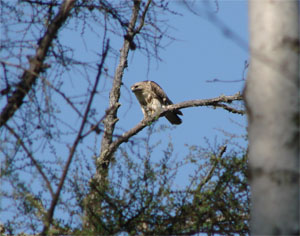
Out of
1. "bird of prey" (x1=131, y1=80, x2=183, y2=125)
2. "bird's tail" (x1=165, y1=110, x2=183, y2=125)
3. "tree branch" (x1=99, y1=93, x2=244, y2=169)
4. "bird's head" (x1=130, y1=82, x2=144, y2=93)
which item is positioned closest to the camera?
"tree branch" (x1=99, y1=93, x2=244, y2=169)

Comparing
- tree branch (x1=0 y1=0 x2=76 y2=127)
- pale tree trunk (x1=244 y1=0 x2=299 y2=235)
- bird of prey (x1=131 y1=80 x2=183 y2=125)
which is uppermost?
bird of prey (x1=131 y1=80 x2=183 y2=125)

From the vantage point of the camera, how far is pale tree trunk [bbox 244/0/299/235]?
180 cm

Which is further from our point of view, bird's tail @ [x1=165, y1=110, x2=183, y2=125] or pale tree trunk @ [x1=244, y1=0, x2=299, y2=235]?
bird's tail @ [x1=165, y1=110, x2=183, y2=125]

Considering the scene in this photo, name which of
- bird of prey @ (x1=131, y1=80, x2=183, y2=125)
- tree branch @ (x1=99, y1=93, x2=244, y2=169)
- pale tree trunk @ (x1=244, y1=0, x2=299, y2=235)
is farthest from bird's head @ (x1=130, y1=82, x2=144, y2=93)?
pale tree trunk @ (x1=244, y1=0, x2=299, y2=235)

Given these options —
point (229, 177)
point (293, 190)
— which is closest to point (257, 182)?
point (293, 190)

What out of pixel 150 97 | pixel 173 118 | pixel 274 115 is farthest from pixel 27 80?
pixel 150 97

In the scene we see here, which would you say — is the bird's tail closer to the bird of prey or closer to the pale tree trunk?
the bird of prey

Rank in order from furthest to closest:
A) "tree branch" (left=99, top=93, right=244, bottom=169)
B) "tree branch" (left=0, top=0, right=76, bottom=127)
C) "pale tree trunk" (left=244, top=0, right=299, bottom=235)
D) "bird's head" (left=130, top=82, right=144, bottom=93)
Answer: "bird's head" (left=130, top=82, right=144, bottom=93) → "tree branch" (left=99, top=93, right=244, bottom=169) → "tree branch" (left=0, top=0, right=76, bottom=127) → "pale tree trunk" (left=244, top=0, right=299, bottom=235)

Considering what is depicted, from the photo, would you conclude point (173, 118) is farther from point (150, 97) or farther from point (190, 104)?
point (190, 104)

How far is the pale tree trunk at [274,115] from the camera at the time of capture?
1.80m

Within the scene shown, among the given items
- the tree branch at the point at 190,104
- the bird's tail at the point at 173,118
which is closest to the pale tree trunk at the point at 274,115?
the tree branch at the point at 190,104

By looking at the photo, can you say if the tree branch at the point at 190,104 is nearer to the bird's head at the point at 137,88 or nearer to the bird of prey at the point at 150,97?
the bird of prey at the point at 150,97

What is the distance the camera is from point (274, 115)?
1.90 metres

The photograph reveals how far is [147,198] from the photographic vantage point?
412 centimetres
